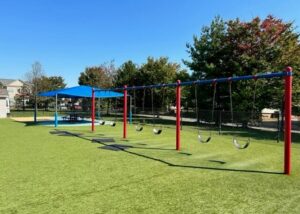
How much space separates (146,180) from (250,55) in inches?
657

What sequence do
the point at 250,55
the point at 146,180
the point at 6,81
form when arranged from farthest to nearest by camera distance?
the point at 6,81
the point at 250,55
the point at 146,180

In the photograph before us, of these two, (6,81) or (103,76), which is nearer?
(103,76)

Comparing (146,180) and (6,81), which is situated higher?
(6,81)

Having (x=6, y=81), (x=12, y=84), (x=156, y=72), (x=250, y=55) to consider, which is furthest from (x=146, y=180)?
(x=6, y=81)

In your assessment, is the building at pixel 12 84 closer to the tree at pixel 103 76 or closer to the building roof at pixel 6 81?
the building roof at pixel 6 81

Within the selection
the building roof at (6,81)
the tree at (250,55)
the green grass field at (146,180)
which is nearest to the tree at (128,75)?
the tree at (250,55)

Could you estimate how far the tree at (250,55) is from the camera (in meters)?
19.7

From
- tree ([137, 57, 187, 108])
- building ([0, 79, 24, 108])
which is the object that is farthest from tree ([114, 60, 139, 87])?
building ([0, 79, 24, 108])

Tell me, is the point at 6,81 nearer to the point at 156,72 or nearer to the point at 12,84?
the point at 12,84

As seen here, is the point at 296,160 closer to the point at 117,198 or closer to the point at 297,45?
the point at 117,198

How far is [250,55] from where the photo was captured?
21047mm

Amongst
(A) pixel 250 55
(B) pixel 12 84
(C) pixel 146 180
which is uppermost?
(B) pixel 12 84

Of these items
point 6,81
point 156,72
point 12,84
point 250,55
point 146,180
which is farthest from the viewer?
point 6,81

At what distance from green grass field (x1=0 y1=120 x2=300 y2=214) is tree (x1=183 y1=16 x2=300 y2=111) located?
30.8 ft
